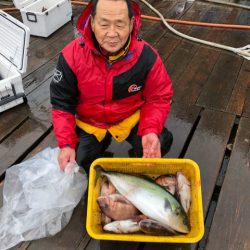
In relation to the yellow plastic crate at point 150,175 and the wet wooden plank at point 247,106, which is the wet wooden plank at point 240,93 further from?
the yellow plastic crate at point 150,175

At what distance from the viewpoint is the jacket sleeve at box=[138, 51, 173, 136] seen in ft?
6.72

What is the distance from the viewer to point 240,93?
2.99 metres

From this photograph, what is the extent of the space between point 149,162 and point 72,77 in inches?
28.6

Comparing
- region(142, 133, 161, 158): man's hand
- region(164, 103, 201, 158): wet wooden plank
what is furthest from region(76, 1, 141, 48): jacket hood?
region(164, 103, 201, 158): wet wooden plank

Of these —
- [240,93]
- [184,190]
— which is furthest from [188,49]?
[184,190]

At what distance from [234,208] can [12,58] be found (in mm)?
2244

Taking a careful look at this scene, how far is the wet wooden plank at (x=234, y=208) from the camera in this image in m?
1.87

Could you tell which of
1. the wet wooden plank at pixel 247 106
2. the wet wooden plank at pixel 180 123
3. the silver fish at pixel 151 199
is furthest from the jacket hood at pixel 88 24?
the wet wooden plank at pixel 247 106

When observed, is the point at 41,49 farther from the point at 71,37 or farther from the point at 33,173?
the point at 33,173

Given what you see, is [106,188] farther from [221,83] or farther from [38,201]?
[221,83]

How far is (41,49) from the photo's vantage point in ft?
12.1

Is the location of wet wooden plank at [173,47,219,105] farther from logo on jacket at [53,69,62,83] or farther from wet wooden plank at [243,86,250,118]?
logo on jacket at [53,69,62,83]

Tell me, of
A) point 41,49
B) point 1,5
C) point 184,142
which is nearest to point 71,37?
point 41,49

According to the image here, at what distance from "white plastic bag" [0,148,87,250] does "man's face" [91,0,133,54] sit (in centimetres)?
77
